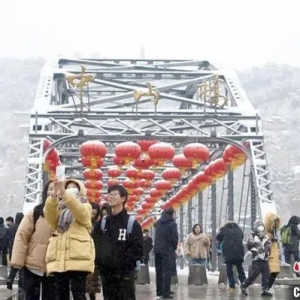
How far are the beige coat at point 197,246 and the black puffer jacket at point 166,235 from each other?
554 centimetres

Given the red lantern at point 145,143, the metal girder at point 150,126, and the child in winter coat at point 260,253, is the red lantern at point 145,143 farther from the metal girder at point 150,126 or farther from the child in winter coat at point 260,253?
the child in winter coat at point 260,253

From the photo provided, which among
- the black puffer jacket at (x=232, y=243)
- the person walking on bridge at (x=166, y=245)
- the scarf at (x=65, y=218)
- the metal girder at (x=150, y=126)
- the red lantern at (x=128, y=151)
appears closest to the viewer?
the scarf at (x=65, y=218)

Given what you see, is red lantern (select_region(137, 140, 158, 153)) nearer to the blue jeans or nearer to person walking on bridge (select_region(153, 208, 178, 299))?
the blue jeans

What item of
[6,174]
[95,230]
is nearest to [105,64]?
[95,230]

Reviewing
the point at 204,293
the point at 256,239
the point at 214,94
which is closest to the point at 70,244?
the point at 256,239

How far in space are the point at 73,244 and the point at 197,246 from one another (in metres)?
11.8

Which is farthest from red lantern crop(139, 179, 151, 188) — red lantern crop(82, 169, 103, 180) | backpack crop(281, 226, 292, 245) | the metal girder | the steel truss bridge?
backpack crop(281, 226, 292, 245)

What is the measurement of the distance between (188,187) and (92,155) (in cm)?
987

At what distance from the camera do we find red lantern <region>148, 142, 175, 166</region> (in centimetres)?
1922

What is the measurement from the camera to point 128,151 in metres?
19.3

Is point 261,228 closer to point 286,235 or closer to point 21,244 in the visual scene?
point 286,235

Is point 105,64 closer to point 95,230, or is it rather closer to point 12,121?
point 95,230

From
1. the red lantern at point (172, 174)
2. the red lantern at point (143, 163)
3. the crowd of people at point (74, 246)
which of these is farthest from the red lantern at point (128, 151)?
the crowd of people at point (74, 246)

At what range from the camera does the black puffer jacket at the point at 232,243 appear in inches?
582
